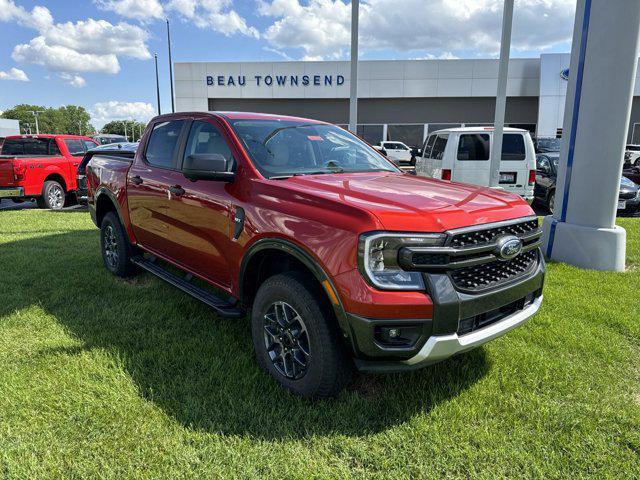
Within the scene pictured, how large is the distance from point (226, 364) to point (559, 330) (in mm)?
2750

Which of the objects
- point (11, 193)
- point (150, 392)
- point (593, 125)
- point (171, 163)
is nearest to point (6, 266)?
point (171, 163)

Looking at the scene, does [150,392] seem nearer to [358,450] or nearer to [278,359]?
[278,359]

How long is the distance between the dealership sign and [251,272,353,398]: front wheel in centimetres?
3021

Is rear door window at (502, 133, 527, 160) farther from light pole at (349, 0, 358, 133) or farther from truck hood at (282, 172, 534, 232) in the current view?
truck hood at (282, 172, 534, 232)

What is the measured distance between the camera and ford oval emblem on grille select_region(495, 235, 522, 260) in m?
2.64

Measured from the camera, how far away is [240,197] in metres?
3.22

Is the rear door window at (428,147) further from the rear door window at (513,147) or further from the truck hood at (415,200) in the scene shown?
the truck hood at (415,200)

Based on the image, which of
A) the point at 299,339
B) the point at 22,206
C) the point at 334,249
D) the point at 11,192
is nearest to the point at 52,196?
the point at 11,192

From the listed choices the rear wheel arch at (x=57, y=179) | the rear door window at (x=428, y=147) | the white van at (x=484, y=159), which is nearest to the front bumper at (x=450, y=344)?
the white van at (x=484, y=159)

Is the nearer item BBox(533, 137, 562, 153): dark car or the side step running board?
the side step running board

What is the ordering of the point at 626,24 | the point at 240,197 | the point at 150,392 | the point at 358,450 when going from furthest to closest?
the point at 626,24
the point at 240,197
the point at 150,392
the point at 358,450

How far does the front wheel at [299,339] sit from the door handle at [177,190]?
1.34 m

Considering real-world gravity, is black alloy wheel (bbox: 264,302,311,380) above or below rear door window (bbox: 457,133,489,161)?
below

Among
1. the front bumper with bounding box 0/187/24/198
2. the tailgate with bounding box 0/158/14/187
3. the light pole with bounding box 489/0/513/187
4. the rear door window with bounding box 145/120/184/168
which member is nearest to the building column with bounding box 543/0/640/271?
the light pole with bounding box 489/0/513/187
